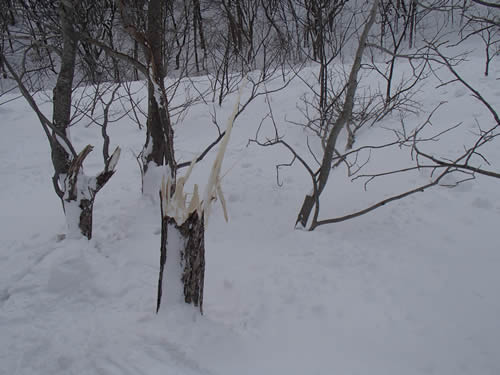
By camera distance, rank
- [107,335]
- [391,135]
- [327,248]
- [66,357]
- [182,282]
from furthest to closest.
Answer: [391,135] < [327,248] < [182,282] < [107,335] < [66,357]

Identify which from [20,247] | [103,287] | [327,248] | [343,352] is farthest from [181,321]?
[20,247]

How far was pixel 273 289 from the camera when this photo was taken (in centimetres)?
189

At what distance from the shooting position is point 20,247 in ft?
7.73

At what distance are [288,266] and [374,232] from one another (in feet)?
2.94

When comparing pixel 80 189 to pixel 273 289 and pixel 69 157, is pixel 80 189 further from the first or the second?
pixel 273 289

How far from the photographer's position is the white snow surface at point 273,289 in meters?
1.37

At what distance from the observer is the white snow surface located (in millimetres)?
1372

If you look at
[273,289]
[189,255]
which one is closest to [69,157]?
[189,255]

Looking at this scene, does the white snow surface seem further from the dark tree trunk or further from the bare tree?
the bare tree

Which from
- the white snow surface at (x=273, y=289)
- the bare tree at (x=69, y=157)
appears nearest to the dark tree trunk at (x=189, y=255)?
the white snow surface at (x=273, y=289)

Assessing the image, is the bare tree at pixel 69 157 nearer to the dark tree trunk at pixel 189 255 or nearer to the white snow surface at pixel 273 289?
the white snow surface at pixel 273 289

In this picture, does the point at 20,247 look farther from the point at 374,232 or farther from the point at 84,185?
the point at 374,232

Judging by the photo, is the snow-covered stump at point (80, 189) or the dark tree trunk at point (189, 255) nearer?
the dark tree trunk at point (189, 255)

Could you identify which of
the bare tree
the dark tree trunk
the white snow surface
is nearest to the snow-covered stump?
the bare tree
